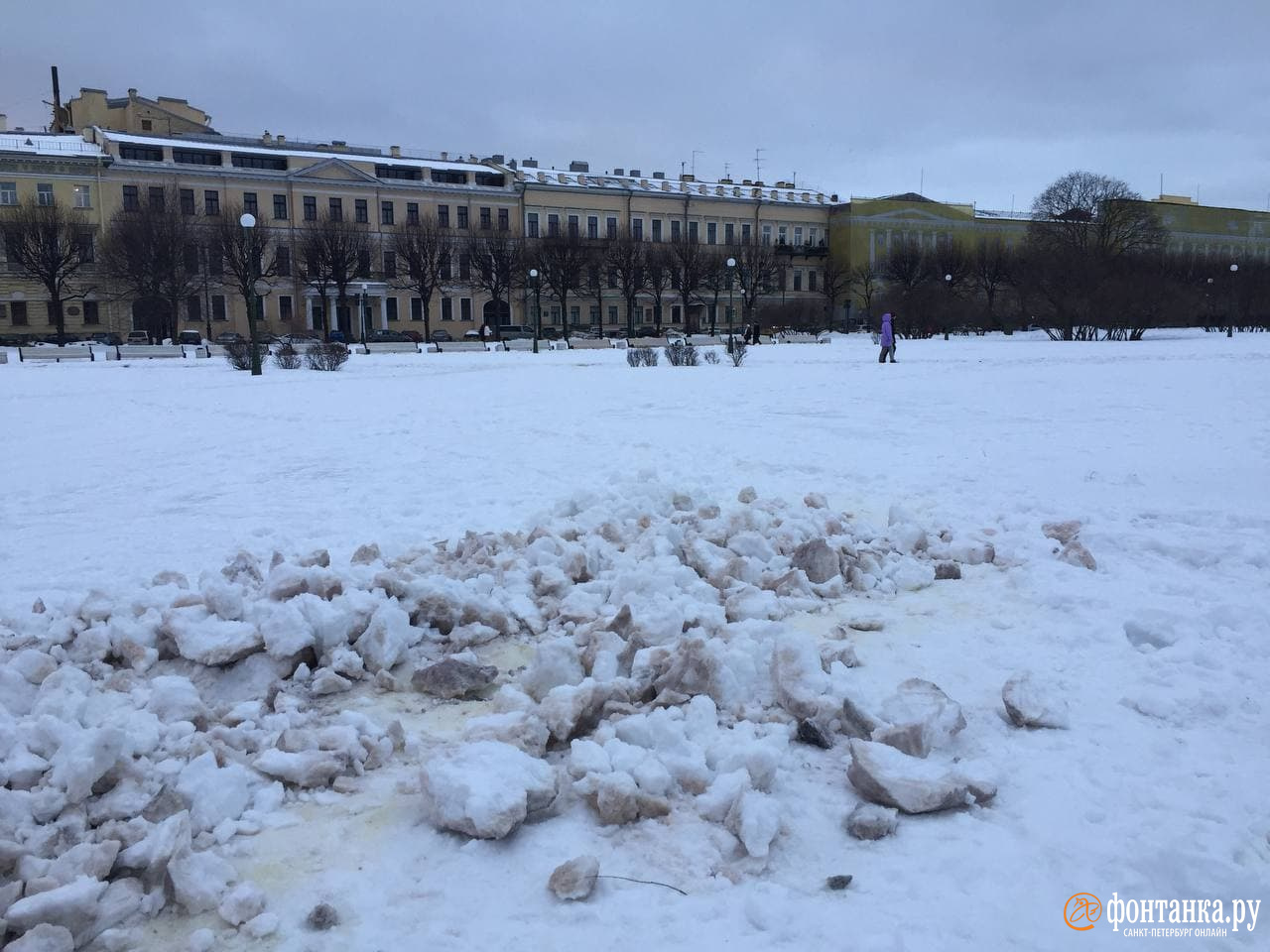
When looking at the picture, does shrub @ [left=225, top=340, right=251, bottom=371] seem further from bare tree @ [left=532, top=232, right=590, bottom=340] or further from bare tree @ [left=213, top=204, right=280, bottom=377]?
bare tree @ [left=532, top=232, right=590, bottom=340]

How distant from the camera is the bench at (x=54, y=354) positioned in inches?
1489

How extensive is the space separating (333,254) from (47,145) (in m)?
19.5

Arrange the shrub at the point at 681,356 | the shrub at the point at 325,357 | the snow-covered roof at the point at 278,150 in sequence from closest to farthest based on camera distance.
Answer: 1. the shrub at the point at 681,356
2. the shrub at the point at 325,357
3. the snow-covered roof at the point at 278,150

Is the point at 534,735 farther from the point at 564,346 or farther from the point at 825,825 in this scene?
the point at 564,346

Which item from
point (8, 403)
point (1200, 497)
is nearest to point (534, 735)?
point (1200, 497)

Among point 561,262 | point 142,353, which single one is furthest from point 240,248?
point 561,262

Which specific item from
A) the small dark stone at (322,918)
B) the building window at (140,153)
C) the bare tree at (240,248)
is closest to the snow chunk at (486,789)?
the small dark stone at (322,918)

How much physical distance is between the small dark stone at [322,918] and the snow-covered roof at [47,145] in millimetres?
66904

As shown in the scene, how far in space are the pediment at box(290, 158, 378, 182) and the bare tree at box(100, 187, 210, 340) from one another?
438 inches

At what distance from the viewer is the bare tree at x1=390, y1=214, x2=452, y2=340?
60.3 meters

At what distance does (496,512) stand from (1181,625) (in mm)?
4523

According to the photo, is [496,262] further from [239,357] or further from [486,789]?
[486,789]

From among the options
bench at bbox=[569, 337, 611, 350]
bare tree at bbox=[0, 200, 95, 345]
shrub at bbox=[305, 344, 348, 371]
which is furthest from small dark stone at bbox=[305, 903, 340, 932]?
bare tree at bbox=[0, 200, 95, 345]

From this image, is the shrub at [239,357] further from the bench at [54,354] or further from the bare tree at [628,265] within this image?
the bare tree at [628,265]
